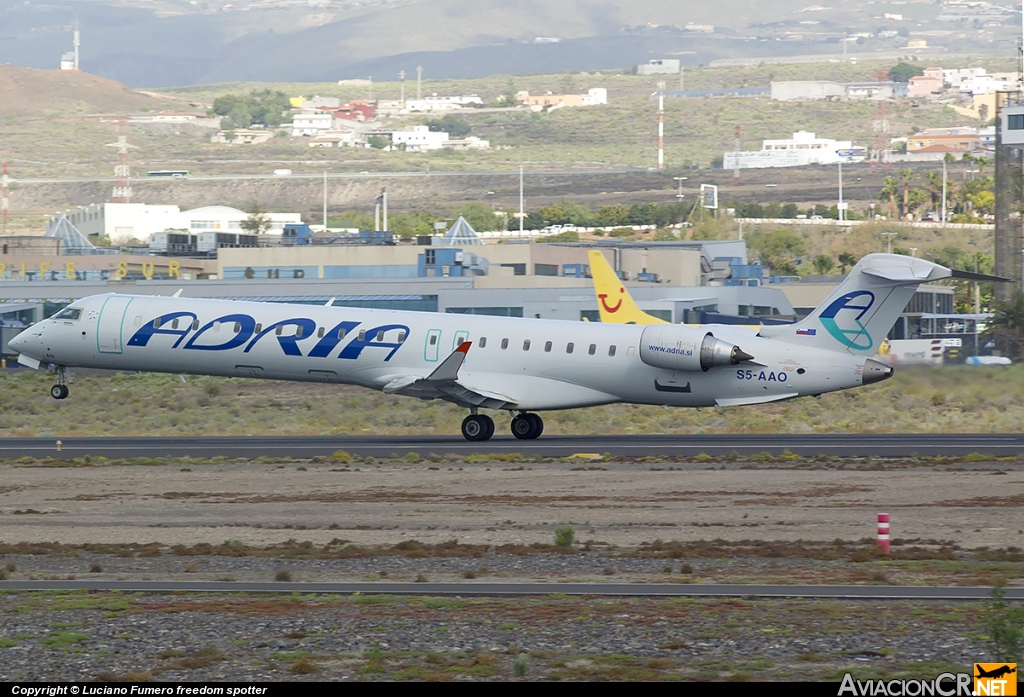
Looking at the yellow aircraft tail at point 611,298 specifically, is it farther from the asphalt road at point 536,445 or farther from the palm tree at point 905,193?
the palm tree at point 905,193

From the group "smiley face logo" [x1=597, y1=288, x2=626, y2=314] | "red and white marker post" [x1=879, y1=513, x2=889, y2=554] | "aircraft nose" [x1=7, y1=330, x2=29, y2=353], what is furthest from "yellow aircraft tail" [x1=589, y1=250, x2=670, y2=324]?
"red and white marker post" [x1=879, y1=513, x2=889, y2=554]

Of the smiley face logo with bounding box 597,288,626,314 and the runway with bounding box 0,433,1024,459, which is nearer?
the runway with bounding box 0,433,1024,459

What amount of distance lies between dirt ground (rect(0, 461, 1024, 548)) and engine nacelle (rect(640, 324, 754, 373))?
3.94 metres

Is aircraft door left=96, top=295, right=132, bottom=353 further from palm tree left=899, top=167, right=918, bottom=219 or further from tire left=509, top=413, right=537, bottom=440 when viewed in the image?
palm tree left=899, top=167, right=918, bottom=219

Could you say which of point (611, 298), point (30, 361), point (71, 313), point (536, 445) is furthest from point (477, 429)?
point (611, 298)

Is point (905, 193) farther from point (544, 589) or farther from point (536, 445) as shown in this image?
point (544, 589)

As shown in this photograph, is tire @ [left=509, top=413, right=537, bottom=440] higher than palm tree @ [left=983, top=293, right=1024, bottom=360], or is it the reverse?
palm tree @ [left=983, top=293, right=1024, bottom=360]

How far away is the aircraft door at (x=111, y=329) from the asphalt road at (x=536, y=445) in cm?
251

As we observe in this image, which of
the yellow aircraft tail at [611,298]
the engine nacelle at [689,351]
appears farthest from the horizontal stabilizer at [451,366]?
→ the yellow aircraft tail at [611,298]

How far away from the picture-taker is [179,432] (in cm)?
4009

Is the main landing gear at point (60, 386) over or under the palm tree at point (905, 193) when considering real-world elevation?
under

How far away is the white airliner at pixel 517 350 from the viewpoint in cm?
3203

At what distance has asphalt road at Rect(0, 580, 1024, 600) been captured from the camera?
15.4 metres

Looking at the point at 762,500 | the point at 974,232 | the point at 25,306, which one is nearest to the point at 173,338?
the point at 762,500
